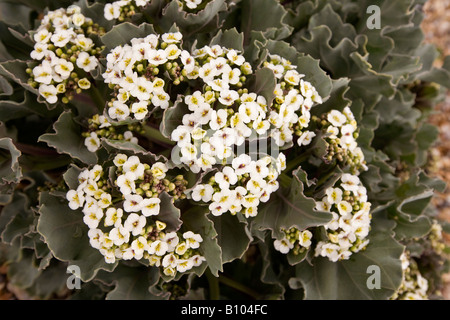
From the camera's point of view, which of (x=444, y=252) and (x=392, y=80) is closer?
(x=392, y=80)

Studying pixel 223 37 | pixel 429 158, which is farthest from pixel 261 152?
pixel 429 158

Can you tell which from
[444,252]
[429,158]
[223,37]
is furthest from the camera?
[429,158]

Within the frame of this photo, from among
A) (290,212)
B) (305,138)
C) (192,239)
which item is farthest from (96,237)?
(305,138)

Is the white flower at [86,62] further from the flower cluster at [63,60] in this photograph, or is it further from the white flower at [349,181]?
the white flower at [349,181]

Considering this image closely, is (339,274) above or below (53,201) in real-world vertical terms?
below

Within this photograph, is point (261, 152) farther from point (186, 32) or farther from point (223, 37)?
point (186, 32)

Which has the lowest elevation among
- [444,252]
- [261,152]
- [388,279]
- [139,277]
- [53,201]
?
[444,252]
